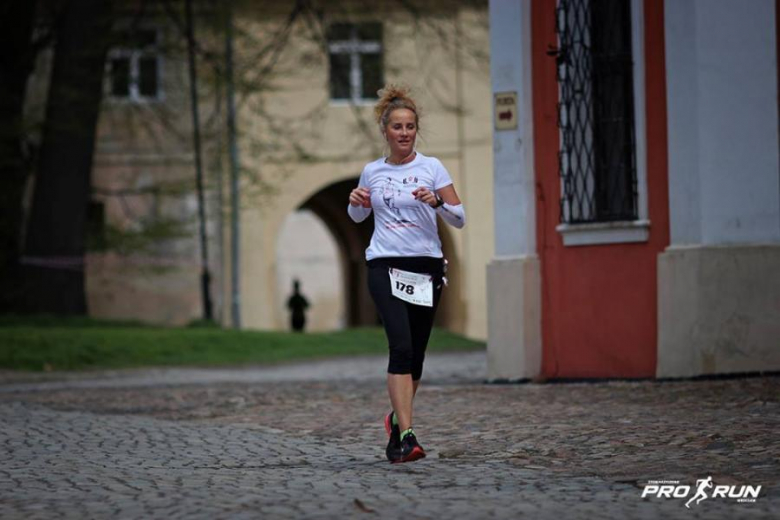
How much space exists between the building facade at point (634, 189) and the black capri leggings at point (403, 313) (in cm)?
522

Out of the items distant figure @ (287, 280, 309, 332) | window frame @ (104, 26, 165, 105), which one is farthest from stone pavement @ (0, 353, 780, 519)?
distant figure @ (287, 280, 309, 332)

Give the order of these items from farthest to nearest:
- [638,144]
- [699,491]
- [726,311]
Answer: [638,144] → [726,311] → [699,491]

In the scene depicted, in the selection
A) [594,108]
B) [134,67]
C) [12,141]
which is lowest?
[594,108]

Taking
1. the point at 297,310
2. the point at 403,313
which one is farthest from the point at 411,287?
the point at 297,310

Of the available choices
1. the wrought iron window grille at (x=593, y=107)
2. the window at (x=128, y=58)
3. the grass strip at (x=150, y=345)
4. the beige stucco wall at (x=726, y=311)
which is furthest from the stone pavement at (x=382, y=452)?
the window at (x=128, y=58)

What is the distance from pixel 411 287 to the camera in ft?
29.2

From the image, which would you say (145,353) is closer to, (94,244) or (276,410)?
(94,244)

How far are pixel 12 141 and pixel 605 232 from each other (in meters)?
15.0

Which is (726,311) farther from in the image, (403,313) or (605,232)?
(403,313)

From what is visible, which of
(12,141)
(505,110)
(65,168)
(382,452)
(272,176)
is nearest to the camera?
(382,452)

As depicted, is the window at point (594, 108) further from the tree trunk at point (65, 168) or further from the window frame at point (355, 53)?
the tree trunk at point (65, 168)

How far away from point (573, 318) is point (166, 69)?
73.2ft

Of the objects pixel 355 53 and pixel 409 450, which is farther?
pixel 355 53

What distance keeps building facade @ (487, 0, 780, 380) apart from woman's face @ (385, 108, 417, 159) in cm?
541
